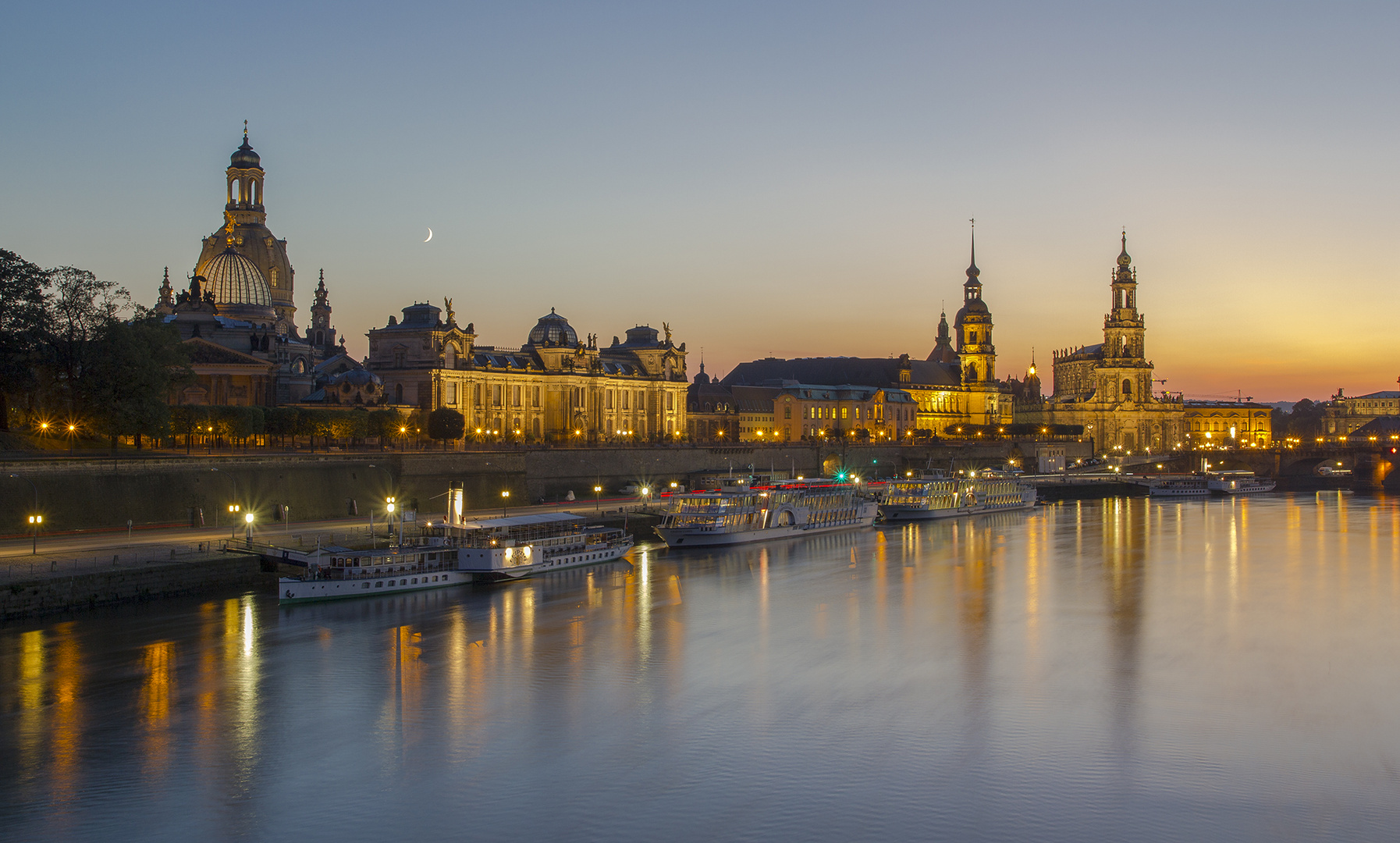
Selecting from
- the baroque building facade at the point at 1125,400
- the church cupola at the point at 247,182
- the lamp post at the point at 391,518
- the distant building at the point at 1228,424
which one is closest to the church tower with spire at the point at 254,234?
the church cupola at the point at 247,182

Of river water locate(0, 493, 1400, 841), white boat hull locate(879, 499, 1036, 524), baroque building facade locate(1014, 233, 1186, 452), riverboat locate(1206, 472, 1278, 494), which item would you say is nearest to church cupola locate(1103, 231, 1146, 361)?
baroque building facade locate(1014, 233, 1186, 452)

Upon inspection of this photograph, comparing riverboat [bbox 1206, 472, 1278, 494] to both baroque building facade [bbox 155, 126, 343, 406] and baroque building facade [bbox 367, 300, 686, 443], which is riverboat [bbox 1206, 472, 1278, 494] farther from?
baroque building facade [bbox 155, 126, 343, 406]

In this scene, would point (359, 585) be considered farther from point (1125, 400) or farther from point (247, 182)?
point (1125, 400)

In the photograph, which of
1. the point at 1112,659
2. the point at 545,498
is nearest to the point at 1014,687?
the point at 1112,659

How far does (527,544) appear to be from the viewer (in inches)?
1816

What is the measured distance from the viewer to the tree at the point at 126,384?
48.2m

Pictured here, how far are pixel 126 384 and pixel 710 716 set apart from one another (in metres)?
32.8

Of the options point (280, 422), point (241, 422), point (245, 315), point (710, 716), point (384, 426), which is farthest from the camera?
point (245, 315)

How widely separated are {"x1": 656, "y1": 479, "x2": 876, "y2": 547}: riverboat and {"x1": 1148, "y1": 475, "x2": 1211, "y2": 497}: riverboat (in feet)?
145

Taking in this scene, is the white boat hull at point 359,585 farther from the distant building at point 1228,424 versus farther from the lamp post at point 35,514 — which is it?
the distant building at point 1228,424

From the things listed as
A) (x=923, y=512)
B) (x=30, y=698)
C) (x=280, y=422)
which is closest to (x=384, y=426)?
(x=280, y=422)

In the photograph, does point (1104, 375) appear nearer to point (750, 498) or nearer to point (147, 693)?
point (750, 498)

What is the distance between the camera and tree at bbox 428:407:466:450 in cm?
7475

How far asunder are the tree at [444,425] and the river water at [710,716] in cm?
3194
